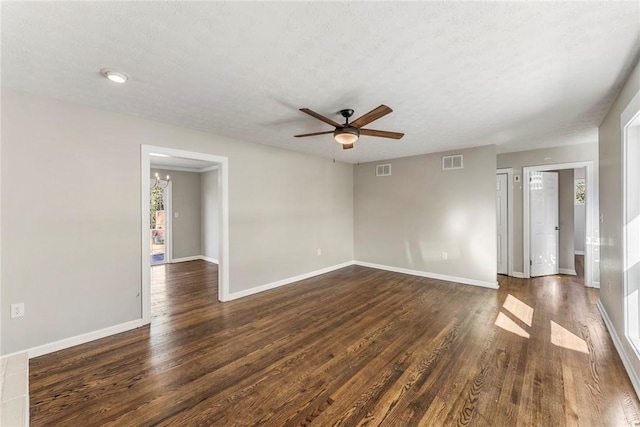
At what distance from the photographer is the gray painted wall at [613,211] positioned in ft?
7.59

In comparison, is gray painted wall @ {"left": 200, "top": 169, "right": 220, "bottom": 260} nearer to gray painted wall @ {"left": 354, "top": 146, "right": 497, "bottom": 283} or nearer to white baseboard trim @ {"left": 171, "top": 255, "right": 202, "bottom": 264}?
white baseboard trim @ {"left": 171, "top": 255, "right": 202, "bottom": 264}

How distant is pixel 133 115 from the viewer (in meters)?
3.08

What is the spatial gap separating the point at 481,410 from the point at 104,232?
3.80 m

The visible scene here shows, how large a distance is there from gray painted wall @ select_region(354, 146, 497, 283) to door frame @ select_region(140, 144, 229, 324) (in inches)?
132

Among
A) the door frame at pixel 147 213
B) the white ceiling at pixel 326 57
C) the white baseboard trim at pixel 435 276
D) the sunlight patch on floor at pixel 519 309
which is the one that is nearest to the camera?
the white ceiling at pixel 326 57

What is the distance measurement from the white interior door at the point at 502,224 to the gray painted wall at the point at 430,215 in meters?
1.08

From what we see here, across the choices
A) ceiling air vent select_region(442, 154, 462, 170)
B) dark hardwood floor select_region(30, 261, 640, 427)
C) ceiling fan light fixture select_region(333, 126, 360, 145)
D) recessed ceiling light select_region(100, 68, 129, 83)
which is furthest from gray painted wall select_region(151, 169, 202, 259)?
ceiling air vent select_region(442, 154, 462, 170)

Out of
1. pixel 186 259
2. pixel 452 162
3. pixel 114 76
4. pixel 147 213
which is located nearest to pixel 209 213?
pixel 186 259

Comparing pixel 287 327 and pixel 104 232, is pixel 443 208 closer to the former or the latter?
pixel 287 327

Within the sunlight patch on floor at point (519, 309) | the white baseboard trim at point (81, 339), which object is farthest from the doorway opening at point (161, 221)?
the sunlight patch on floor at point (519, 309)

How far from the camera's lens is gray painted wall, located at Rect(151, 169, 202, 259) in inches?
279

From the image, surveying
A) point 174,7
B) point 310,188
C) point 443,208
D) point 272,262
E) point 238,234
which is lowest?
point 272,262

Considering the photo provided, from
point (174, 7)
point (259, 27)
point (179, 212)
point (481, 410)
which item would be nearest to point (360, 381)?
point (481, 410)

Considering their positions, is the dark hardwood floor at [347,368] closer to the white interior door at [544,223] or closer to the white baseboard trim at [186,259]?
the white interior door at [544,223]
